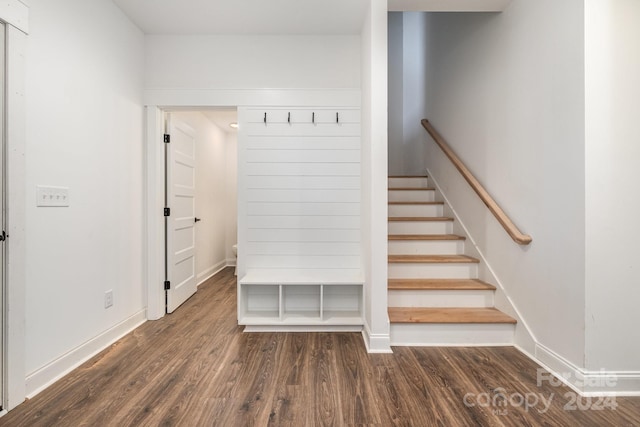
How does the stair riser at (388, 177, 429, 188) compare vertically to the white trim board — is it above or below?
above

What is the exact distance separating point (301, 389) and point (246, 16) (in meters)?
2.82

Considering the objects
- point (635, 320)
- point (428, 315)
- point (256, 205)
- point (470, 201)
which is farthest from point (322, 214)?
point (635, 320)

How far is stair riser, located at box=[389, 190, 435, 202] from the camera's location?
3.57 metres

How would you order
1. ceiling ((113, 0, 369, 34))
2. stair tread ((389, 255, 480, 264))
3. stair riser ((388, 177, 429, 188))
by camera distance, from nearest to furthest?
ceiling ((113, 0, 369, 34)) → stair tread ((389, 255, 480, 264)) → stair riser ((388, 177, 429, 188))

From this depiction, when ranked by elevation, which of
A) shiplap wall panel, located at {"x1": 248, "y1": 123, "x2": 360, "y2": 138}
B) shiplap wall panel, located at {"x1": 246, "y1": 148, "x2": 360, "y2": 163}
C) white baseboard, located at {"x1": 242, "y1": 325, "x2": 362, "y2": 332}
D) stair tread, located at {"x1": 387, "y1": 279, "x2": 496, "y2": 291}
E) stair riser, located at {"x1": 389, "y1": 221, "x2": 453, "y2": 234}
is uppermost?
shiplap wall panel, located at {"x1": 248, "y1": 123, "x2": 360, "y2": 138}

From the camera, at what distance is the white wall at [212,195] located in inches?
160

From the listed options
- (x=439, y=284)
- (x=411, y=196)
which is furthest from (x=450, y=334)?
(x=411, y=196)

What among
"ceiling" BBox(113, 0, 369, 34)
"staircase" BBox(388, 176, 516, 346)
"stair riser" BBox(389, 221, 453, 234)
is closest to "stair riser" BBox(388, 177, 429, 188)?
"staircase" BBox(388, 176, 516, 346)

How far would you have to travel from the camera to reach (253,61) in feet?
9.14

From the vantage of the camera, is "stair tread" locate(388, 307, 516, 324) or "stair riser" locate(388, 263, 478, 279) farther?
"stair riser" locate(388, 263, 478, 279)

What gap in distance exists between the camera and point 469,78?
2912 mm

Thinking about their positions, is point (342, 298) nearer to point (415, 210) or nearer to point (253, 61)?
point (415, 210)

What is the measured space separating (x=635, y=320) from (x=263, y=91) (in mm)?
3056

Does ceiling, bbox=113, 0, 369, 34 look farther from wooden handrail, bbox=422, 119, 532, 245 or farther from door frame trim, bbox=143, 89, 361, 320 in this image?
wooden handrail, bbox=422, 119, 532, 245
